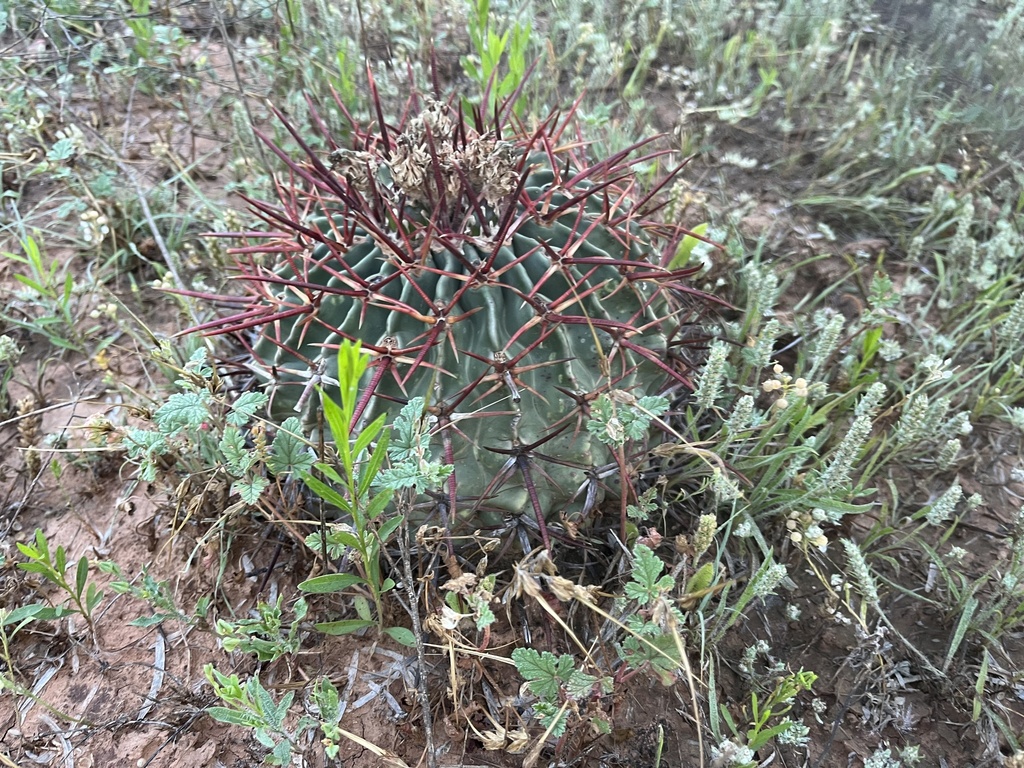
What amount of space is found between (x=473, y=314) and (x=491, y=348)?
3.1 inches

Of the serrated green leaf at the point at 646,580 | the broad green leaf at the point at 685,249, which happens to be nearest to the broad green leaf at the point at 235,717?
the serrated green leaf at the point at 646,580

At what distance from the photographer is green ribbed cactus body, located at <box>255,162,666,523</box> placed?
143 cm

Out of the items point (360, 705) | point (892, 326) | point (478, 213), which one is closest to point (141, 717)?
point (360, 705)

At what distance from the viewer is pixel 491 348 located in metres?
1.45

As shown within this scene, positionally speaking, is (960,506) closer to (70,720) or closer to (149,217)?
(70,720)

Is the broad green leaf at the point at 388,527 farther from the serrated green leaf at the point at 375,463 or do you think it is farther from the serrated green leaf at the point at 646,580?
the serrated green leaf at the point at 646,580

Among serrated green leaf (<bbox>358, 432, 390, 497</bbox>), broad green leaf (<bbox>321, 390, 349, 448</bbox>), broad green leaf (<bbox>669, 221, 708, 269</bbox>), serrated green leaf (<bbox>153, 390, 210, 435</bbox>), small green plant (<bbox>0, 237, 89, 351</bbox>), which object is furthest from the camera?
small green plant (<bbox>0, 237, 89, 351</bbox>)

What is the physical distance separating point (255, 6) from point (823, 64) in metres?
2.41

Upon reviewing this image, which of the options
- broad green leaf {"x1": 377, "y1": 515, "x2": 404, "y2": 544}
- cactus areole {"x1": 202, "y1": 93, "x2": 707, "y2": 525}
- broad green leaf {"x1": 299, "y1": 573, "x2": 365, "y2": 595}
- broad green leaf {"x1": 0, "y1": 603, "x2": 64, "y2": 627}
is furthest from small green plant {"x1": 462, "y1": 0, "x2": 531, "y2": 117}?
broad green leaf {"x1": 0, "y1": 603, "x2": 64, "y2": 627}

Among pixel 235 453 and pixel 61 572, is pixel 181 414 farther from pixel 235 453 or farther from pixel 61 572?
pixel 61 572

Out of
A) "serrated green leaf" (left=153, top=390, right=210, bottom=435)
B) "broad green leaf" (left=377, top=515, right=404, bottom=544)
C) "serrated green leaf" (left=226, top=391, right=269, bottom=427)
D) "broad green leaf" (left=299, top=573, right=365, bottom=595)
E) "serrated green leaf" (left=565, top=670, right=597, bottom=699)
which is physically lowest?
"broad green leaf" (left=299, top=573, right=365, bottom=595)

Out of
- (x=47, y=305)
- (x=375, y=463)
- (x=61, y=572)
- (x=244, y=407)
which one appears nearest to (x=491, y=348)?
(x=375, y=463)

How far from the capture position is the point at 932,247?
2.70 metres

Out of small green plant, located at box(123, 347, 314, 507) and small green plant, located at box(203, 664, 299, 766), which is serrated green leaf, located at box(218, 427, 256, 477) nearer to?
small green plant, located at box(123, 347, 314, 507)
